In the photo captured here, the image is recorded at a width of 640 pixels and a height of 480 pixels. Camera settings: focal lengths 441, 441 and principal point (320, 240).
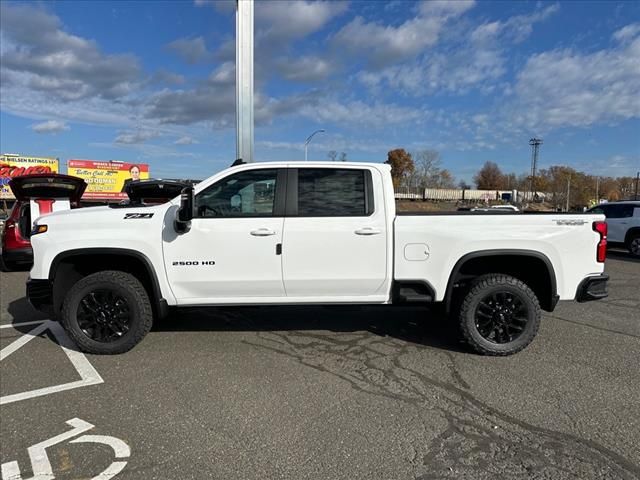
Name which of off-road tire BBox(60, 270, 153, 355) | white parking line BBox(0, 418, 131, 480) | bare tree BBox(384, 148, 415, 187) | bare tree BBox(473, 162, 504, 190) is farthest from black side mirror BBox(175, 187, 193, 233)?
bare tree BBox(473, 162, 504, 190)

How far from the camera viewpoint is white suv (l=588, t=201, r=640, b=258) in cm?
1348

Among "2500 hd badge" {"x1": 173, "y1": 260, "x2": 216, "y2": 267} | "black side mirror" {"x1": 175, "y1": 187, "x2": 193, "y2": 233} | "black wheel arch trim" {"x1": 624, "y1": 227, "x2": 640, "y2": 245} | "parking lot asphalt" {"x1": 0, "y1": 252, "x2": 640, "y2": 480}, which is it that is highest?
"black side mirror" {"x1": 175, "y1": 187, "x2": 193, "y2": 233}

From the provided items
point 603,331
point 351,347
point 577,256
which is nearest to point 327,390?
point 351,347

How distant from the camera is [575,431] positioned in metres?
3.13

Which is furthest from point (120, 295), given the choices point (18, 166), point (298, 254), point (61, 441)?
point (18, 166)

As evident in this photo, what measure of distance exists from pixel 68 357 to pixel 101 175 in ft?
118

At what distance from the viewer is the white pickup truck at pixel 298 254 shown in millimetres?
4430

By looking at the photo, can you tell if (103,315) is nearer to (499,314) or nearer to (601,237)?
(499,314)

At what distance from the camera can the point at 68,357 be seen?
4.57m

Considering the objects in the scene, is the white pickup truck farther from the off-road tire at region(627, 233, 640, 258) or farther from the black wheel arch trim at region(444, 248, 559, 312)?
the off-road tire at region(627, 233, 640, 258)

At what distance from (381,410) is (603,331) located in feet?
12.0

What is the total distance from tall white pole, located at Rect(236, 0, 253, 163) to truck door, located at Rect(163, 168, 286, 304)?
339 inches

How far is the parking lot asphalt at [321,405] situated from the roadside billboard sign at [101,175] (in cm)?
3386

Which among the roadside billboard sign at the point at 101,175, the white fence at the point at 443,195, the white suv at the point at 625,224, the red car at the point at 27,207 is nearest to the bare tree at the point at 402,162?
the white fence at the point at 443,195
